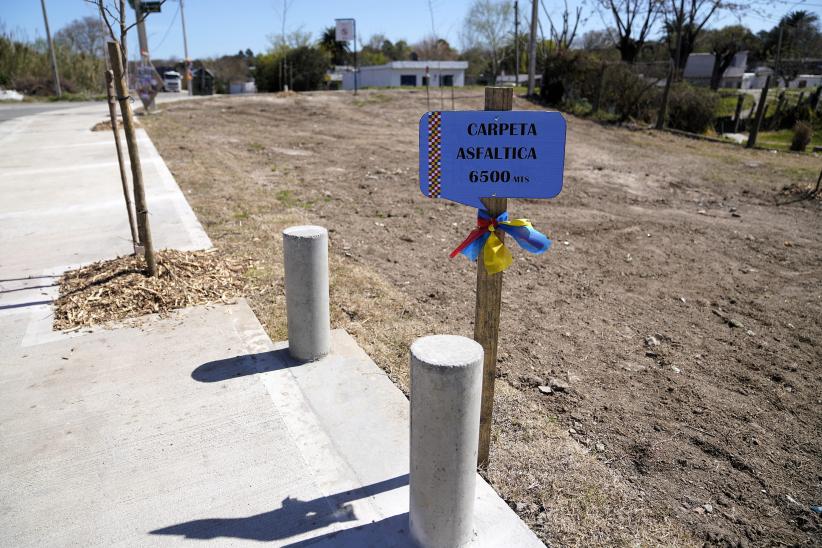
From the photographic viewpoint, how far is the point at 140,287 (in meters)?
4.76

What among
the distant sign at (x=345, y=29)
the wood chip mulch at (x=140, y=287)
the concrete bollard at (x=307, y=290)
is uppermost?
the distant sign at (x=345, y=29)

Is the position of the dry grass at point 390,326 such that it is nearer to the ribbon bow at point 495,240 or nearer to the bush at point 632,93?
the ribbon bow at point 495,240

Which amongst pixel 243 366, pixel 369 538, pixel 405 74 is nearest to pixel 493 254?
pixel 369 538

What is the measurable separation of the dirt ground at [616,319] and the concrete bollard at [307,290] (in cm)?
48

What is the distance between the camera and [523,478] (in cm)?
286

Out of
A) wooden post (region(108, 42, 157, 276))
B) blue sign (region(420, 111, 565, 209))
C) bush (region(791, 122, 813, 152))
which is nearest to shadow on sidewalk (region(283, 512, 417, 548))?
blue sign (region(420, 111, 565, 209))

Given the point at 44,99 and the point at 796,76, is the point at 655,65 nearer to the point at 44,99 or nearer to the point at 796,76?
the point at 44,99

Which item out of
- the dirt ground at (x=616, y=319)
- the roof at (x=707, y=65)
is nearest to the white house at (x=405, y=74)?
the roof at (x=707, y=65)

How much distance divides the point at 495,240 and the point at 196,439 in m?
1.94

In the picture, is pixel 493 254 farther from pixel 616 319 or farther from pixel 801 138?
pixel 801 138

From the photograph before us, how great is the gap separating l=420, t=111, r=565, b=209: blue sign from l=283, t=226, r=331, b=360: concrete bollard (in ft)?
4.39

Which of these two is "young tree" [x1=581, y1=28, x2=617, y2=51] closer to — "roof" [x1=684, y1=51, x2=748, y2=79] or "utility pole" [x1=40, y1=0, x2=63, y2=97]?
"roof" [x1=684, y1=51, x2=748, y2=79]

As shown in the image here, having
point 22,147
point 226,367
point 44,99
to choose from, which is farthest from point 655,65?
point 44,99

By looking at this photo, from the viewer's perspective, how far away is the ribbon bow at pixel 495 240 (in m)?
2.61
